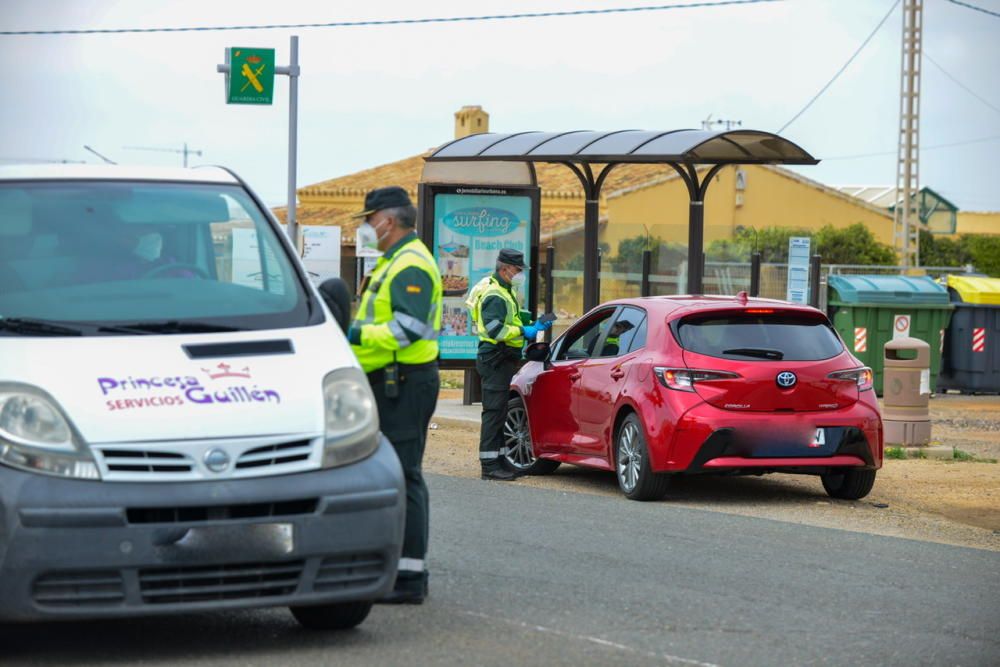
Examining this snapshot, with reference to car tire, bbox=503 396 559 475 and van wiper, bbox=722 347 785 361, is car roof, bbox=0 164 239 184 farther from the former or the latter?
car tire, bbox=503 396 559 475

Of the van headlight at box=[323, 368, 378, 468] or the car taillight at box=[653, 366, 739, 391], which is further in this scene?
the car taillight at box=[653, 366, 739, 391]

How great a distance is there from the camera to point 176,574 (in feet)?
19.3

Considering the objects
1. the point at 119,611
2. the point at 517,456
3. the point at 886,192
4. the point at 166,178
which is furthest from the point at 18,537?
the point at 886,192

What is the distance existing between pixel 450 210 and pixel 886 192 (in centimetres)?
5421

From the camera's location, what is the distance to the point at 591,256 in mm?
20156

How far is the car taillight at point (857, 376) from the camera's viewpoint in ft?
37.9

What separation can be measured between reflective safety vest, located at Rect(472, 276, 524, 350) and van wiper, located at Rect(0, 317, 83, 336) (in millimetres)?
6850

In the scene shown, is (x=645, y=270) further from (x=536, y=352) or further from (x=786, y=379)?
(x=786, y=379)

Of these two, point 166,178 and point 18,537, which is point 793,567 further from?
point 18,537

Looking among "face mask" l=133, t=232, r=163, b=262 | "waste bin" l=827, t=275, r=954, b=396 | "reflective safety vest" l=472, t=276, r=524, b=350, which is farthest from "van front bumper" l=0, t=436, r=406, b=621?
"waste bin" l=827, t=275, r=954, b=396

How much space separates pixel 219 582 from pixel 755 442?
5984mm

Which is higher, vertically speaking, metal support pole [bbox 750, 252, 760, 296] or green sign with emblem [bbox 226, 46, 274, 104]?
green sign with emblem [bbox 226, 46, 274, 104]

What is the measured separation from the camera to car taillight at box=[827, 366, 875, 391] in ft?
37.9

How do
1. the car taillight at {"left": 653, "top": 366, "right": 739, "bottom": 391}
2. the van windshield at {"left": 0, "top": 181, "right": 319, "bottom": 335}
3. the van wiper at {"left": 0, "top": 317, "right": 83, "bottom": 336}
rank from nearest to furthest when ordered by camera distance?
the van wiper at {"left": 0, "top": 317, "right": 83, "bottom": 336}, the van windshield at {"left": 0, "top": 181, "right": 319, "bottom": 335}, the car taillight at {"left": 653, "top": 366, "right": 739, "bottom": 391}
